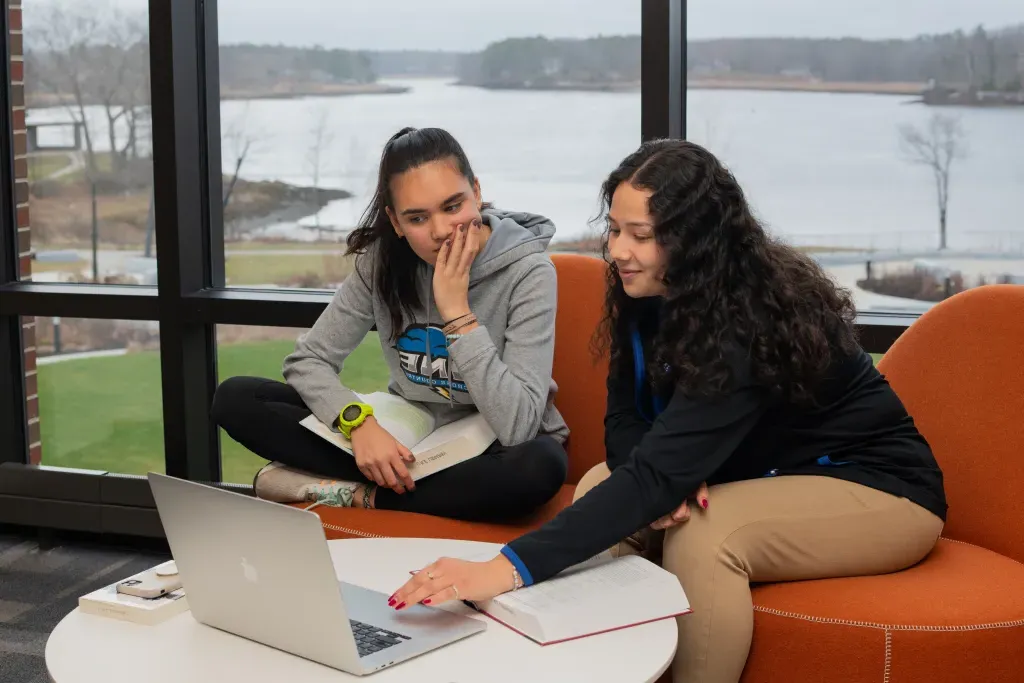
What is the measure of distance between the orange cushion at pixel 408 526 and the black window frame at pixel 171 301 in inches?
39.5

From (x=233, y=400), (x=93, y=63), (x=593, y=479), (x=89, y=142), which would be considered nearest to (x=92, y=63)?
(x=93, y=63)

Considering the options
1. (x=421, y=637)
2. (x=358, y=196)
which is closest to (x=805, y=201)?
(x=358, y=196)

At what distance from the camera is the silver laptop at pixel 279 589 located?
4.18 ft

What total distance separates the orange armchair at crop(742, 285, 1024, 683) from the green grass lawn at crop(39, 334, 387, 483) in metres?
1.93

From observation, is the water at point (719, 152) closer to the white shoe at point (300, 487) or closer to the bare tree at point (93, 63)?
the bare tree at point (93, 63)

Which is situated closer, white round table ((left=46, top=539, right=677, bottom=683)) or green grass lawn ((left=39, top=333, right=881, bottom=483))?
white round table ((left=46, top=539, right=677, bottom=683))

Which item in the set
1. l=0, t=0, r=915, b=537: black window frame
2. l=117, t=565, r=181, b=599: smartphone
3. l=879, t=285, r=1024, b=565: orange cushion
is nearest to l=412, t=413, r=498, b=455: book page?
l=117, t=565, r=181, b=599: smartphone

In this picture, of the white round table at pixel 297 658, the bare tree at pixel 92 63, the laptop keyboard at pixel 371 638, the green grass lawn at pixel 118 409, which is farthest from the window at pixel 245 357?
the laptop keyboard at pixel 371 638

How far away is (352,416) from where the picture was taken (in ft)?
7.54

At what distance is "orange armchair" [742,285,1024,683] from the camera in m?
1.68

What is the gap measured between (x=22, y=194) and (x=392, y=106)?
1220 millimetres

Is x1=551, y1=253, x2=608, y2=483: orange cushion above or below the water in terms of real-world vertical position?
below

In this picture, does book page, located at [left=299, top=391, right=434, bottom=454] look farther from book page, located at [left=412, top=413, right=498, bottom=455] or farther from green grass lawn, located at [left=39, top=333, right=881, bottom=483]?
green grass lawn, located at [left=39, top=333, right=881, bottom=483]

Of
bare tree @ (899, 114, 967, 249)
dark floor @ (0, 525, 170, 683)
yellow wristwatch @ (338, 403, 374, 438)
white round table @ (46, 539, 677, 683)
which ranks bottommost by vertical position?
dark floor @ (0, 525, 170, 683)
